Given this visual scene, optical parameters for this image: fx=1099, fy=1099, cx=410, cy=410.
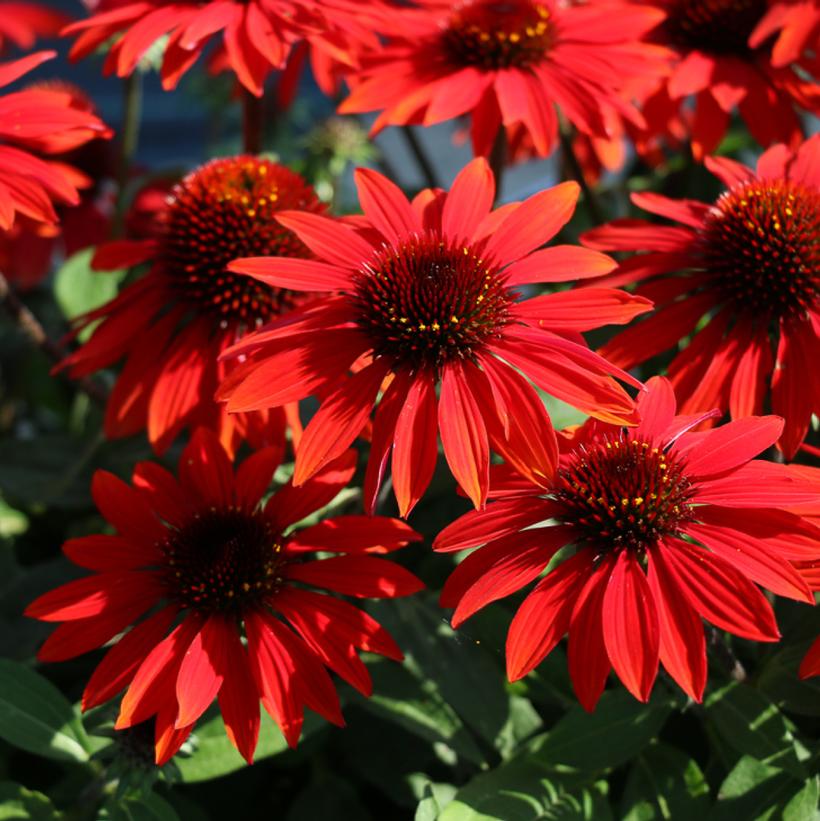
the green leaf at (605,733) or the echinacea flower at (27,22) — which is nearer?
the green leaf at (605,733)

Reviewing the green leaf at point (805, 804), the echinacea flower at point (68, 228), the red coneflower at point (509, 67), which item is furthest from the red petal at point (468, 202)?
the echinacea flower at point (68, 228)

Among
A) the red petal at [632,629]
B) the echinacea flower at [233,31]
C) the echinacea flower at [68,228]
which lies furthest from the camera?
the echinacea flower at [68,228]

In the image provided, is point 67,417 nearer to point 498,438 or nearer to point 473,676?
point 473,676

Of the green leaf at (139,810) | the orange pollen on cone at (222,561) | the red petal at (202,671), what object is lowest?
the green leaf at (139,810)

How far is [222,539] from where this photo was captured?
759 millimetres

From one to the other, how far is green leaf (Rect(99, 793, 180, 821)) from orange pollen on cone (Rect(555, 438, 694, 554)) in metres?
0.33

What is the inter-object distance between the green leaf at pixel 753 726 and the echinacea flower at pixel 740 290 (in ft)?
0.53

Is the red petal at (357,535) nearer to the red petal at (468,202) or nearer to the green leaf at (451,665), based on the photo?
the green leaf at (451,665)

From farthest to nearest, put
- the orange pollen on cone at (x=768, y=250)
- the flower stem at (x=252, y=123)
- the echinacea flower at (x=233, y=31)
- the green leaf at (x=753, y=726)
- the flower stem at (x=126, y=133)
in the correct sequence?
the flower stem at (x=126, y=133) < the flower stem at (x=252, y=123) < the echinacea flower at (x=233, y=31) < the orange pollen on cone at (x=768, y=250) < the green leaf at (x=753, y=726)

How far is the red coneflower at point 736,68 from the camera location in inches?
37.7

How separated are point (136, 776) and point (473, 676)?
25cm

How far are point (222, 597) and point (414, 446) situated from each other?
0.57ft

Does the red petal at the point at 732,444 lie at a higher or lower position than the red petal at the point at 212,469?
higher

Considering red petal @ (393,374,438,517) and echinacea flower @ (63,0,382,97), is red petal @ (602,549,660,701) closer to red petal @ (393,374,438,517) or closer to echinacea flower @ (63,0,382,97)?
red petal @ (393,374,438,517)
